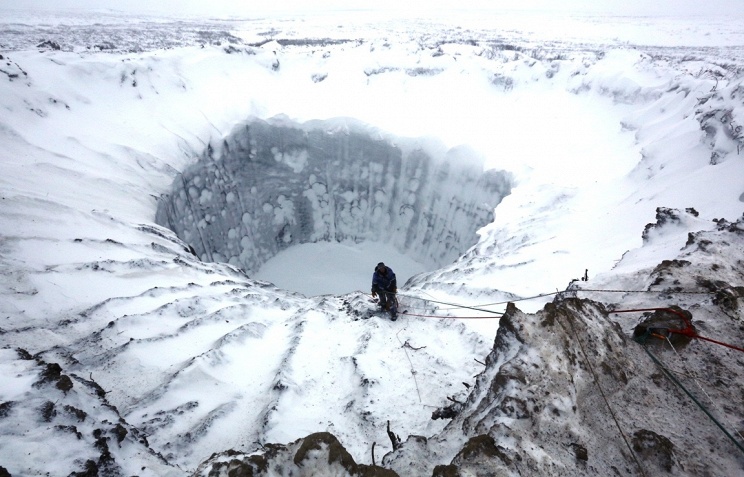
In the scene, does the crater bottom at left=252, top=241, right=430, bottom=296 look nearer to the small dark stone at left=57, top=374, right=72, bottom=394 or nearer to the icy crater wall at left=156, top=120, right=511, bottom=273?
the icy crater wall at left=156, top=120, right=511, bottom=273

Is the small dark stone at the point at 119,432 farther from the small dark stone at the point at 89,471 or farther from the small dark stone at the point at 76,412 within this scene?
the small dark stone at the point at 89,471

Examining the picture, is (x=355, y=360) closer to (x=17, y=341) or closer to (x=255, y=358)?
(x=255, y=358)

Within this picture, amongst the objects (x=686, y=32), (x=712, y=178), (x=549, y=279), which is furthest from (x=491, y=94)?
(x=686, y=32)

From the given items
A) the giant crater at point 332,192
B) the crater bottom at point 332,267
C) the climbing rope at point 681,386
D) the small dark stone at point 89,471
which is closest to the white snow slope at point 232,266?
the small dark stone at point 89,471

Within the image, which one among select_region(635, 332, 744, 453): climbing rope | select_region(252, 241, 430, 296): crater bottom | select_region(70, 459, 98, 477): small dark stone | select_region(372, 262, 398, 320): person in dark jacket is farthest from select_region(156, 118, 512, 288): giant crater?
select_region(70, 459, 98, 477): small dark stone

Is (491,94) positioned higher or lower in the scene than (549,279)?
higher

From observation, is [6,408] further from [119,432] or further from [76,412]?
[119,432]

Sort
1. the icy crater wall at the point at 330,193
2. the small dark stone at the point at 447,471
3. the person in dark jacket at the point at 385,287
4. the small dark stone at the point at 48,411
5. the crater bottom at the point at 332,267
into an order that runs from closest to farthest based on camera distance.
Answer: the small dark stone at the point at 447,471 → the small dark stone at the point at 48,411 → the person in dark jacket at the point at 385,287 → the icy crater wall at the point at 330,193 → the crater bottom at the point at 332,267
